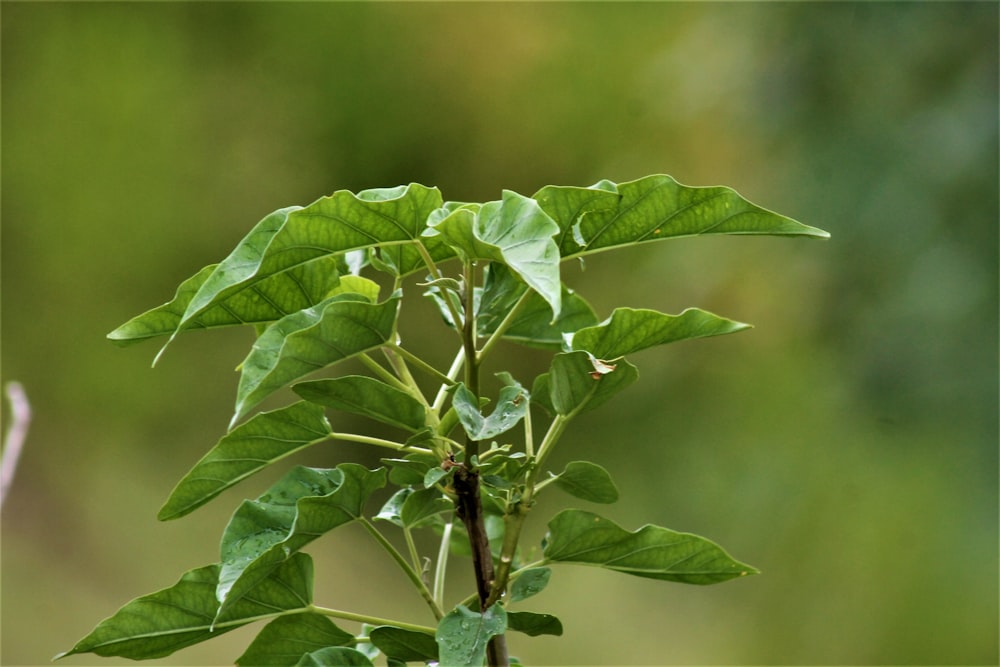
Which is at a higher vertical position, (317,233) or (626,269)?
(317,233)

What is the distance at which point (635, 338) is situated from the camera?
1.01 ft

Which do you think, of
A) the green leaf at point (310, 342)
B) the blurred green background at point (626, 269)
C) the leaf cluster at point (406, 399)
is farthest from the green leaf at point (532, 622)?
the blurred green background at point (626, 269)

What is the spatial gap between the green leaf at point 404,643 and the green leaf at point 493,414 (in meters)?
0.08

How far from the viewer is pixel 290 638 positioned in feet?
1.13

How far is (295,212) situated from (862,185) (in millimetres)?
Answer: 1011

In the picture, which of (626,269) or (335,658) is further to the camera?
(626,269)

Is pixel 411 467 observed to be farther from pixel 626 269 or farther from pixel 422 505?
pixel 626 269

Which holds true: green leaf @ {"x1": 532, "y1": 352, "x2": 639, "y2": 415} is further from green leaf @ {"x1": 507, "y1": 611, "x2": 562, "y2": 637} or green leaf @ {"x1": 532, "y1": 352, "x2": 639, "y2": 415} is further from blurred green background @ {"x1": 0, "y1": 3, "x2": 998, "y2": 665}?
blurred green background @ {"x1": 0, "y1": 3, "x2": 998, "y2": 665}

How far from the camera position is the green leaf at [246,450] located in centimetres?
32

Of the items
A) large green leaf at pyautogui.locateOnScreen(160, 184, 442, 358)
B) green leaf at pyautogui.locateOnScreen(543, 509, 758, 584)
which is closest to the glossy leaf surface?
large green leaf at pyautogui.locateOnScreen(160, 184, 442, 358)

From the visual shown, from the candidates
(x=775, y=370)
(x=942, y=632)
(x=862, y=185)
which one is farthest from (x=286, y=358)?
(x=775, y=370)

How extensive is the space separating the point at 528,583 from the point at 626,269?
137cm

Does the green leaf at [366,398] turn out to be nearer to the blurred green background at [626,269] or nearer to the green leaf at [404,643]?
the green leaf at [404,643]

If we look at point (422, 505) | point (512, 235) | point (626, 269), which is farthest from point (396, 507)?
point (626, 269)
